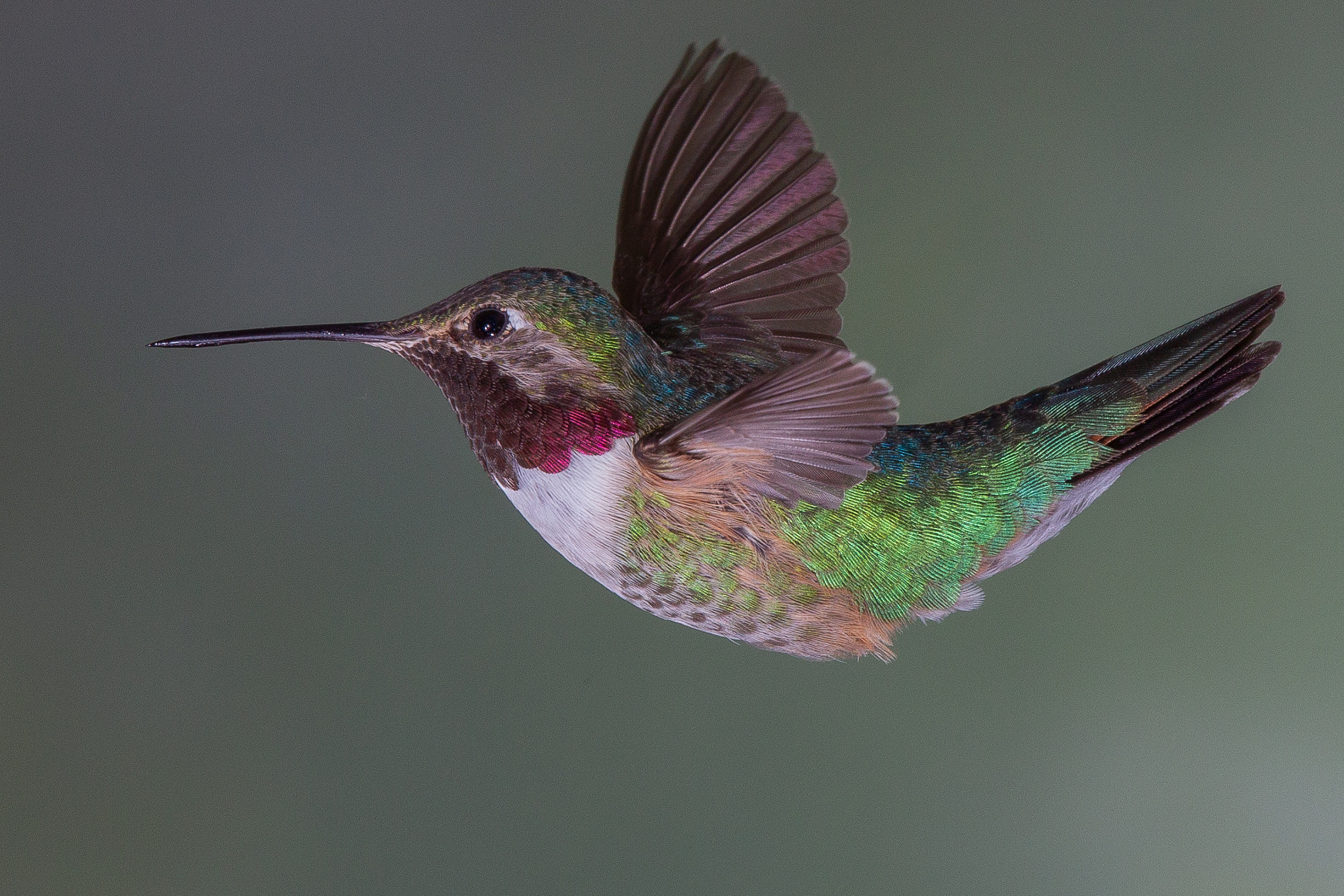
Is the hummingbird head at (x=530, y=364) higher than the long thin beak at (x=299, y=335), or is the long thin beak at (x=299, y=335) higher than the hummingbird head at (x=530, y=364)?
the long thin beak at (x=299, y=335)

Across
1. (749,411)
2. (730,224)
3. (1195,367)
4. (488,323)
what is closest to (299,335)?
(488,323)

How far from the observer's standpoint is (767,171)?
0.68m

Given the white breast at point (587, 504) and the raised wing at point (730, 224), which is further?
the raised wing at point (730, 224)

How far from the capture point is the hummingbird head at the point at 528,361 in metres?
0.50

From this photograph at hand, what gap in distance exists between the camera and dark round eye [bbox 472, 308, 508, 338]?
19.9 inches

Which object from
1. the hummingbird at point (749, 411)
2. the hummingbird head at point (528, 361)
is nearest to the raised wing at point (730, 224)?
the hummingbird at point (749, 411)

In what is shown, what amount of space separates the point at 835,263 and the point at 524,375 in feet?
0.87

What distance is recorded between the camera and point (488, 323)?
508 millimetres

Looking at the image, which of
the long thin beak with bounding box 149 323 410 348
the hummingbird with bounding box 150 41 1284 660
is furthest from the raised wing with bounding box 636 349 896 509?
the long thin beak with bounding box 149 323 410 348

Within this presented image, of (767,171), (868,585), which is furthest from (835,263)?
(868,585)

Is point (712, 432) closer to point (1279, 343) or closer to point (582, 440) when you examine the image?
point (582, 440)

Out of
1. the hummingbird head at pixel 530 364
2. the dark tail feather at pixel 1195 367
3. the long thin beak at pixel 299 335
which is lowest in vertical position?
the dark tail feather at pixel 1195 367

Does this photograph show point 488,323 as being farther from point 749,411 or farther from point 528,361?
point 749,411

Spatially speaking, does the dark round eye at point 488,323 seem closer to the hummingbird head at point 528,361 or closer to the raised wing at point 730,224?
the hummingbird head at point 528,361
